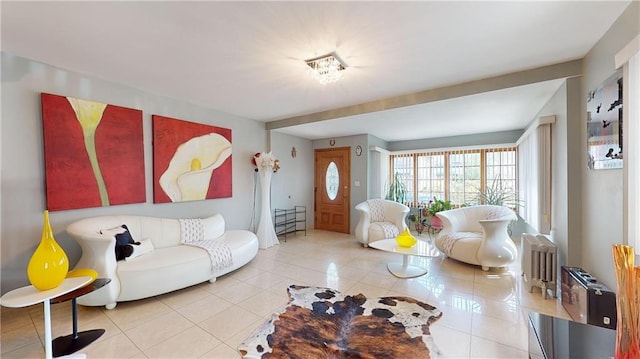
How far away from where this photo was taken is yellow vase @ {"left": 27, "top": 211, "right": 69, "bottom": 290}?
1.65 meters

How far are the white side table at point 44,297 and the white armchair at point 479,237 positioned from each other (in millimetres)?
4182

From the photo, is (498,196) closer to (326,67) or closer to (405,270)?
(405,270)

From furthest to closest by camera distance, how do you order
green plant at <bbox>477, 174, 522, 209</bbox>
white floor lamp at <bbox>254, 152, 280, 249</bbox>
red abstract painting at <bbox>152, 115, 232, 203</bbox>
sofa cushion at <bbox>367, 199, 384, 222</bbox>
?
sofa cushion at <bbox>367, 199, 384, 222</bbox>
green plant at <bbox>477, 174, 522, 209</bbox>
white floor lamp at <bbox>254, 152, 280, 249</bbox>
red abstract painting at <bbox>152, 115, 232, 203</bbox>

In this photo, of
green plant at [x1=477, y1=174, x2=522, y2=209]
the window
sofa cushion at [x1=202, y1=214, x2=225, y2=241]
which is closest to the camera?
sofa cushion at [x1=202, y1=214, x2=225, y2=241]

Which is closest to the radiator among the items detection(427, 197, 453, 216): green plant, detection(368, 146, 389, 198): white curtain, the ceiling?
the ceiling

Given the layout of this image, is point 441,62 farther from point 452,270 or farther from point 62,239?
point 62,239

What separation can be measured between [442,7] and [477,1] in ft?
0.72

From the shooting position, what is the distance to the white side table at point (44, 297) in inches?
60.3

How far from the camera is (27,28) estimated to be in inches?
77.0

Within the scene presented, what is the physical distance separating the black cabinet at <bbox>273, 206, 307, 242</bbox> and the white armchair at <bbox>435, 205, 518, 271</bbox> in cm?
313

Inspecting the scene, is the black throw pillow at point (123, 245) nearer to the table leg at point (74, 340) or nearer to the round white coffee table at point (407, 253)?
the table leg at point (74, 340)

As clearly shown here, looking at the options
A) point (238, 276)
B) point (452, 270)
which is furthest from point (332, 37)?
point (452, 270)

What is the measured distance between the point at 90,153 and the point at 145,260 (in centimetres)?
142

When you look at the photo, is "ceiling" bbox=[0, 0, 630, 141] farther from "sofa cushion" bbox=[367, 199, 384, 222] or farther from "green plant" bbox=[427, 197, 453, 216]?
"green plant" bbox=[427, 197, 453, 216]
